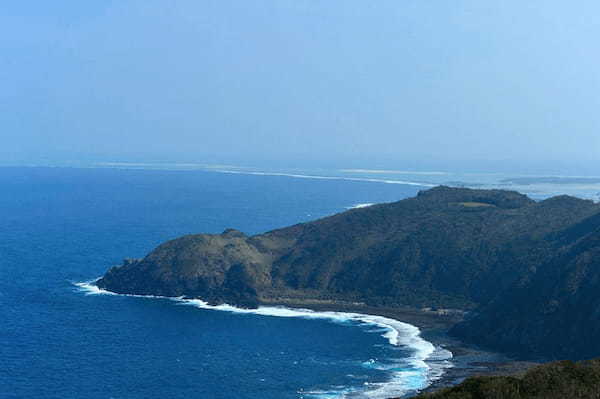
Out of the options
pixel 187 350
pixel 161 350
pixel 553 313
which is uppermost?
pixel 553 313

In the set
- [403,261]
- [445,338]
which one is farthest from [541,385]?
[403,261]

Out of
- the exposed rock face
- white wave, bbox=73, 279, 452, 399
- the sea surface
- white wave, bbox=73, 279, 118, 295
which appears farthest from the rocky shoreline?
white wave, bbox=73, 279, 118, 295

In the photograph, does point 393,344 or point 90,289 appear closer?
point 393,344

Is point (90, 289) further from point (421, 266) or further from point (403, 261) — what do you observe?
point (421, 266)

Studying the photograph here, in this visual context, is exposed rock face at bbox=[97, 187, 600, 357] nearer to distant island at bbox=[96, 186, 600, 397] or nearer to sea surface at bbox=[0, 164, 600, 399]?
distant island at bbox=[96, 186, 600, 397]

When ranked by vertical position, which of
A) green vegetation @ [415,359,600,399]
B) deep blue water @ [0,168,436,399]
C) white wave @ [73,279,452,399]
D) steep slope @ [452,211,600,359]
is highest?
green vegetation @ [415,359,600,399]

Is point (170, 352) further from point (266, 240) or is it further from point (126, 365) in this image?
point (266, 240)

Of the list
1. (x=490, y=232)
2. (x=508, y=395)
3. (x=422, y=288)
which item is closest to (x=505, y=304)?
(x=422, y=288)

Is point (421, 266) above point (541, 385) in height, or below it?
below
